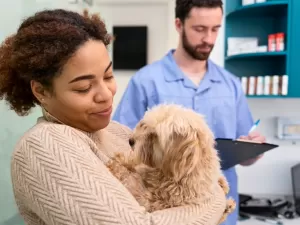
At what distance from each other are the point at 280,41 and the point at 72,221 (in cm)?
227

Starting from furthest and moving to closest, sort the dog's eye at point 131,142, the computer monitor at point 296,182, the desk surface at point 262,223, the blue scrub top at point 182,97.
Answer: the computer monitor at point 296,182 < the desk surface at point 262,223 < the blue scrub top at point 182,97 < the dog's eye at point 131,142

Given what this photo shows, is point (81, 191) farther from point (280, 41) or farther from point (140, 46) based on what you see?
point (140, 46)

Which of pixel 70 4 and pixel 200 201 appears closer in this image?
pixel 200 201

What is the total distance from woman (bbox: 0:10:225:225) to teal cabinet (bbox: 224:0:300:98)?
1797 millimetres

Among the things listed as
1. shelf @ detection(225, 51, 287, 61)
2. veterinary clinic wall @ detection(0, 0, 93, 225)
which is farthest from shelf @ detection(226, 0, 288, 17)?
veterinary clinic wall @ detection(0, 0, 93, 225)

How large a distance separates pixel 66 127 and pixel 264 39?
2406mm

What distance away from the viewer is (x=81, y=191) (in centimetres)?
77

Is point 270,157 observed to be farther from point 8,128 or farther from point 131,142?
point 8,128

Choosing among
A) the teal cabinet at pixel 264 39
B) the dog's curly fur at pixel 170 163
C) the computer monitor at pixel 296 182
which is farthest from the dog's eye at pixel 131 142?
the computer monitor at pixel 296 182

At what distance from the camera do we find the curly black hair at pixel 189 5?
1.91 m

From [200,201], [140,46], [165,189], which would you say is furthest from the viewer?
[140,46]

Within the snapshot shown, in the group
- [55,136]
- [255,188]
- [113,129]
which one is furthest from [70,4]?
[255,188]

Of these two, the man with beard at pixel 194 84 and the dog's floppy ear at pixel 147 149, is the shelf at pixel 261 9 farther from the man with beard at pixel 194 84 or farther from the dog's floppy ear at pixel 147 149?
the dog's floppy ear at pixel 147 149

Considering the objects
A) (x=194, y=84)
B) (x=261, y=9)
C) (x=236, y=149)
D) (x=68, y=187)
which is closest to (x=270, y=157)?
(x=261, y=9)
